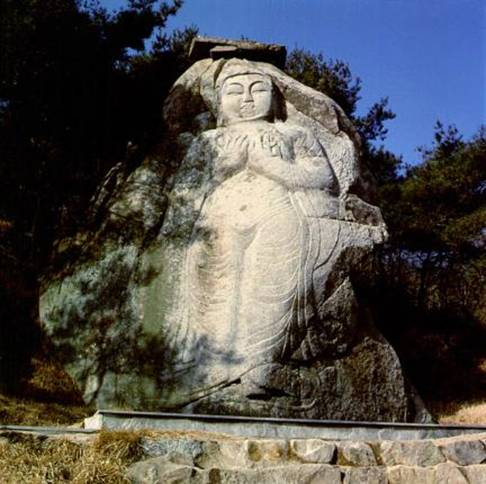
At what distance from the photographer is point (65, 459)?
4996 millimetres

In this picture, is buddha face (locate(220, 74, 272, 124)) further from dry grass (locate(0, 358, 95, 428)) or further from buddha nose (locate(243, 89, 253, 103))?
dry grass (locate(0, 358, 95, 428))

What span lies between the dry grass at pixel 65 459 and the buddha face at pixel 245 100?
3826 mm

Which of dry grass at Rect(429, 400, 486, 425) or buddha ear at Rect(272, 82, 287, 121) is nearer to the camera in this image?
buddha ear at Rect(272, 82, 287, 121)

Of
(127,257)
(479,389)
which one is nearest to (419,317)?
(479,389)

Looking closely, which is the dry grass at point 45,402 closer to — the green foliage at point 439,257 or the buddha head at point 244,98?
the buddha head at point 244,98

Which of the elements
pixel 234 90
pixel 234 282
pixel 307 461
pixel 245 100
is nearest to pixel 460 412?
pixel 234 282

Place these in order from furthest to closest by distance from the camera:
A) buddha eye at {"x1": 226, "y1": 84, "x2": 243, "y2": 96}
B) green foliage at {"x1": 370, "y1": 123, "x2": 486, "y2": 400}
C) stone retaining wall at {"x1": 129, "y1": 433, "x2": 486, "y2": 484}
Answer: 1. green foliage at {"x1": 370, "y1": 123, "x2": 486, "y2": 400}
2. buddha eye at {"x1": 226, "y1": 84, "x2": 243, "y2": 96}
3. stone retaining wall at {"x1": 129, "y1": 433, "x2": 486, "y2": 484}

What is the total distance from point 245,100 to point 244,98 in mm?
24

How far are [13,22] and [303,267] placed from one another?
170 inches

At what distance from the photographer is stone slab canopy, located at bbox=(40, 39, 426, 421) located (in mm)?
6770

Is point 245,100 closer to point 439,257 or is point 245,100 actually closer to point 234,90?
point 234,90

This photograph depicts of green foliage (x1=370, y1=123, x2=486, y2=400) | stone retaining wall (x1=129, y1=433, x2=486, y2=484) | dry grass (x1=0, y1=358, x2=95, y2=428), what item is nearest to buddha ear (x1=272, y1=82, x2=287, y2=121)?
dry grass (x1=0, y1=358, x2=95, y2=428)

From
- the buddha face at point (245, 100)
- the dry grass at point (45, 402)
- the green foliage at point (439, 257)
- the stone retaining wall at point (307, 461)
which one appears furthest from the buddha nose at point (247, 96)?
the green foliage at point (439, 257)

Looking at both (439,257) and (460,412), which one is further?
(439,257)
